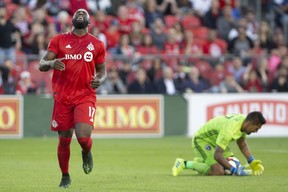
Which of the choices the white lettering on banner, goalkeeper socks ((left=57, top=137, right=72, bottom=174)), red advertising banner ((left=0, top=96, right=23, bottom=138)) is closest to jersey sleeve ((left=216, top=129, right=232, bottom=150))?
goalkeeper socks ((left=57, top=137, right=72, bottom=174))

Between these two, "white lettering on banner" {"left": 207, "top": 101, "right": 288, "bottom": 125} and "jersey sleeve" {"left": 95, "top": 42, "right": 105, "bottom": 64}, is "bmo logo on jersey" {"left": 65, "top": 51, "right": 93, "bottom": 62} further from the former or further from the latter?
Answer: "white lettering on banner" {"left": 207, "top": 101, "right": 288, "bottom": 125}

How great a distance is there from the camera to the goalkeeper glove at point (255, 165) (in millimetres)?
15477

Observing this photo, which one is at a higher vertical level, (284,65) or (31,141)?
(284,65)

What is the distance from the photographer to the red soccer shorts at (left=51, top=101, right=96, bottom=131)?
42.7 ft

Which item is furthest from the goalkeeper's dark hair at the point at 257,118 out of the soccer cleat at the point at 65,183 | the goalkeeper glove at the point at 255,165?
the soccer cleat at the point at 65,183

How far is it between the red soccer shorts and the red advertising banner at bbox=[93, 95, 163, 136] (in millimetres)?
12509

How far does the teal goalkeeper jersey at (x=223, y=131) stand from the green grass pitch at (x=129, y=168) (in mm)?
650

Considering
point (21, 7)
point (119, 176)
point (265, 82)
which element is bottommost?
point (119, 176)

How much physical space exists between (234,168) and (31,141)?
400 inches

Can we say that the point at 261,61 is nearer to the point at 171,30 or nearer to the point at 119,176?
the point at 171,30

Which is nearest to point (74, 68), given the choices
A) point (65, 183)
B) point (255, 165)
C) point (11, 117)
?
point (65, 183)

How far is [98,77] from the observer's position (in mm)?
13258

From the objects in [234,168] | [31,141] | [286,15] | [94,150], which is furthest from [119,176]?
[286,15]

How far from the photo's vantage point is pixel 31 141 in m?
24.5
